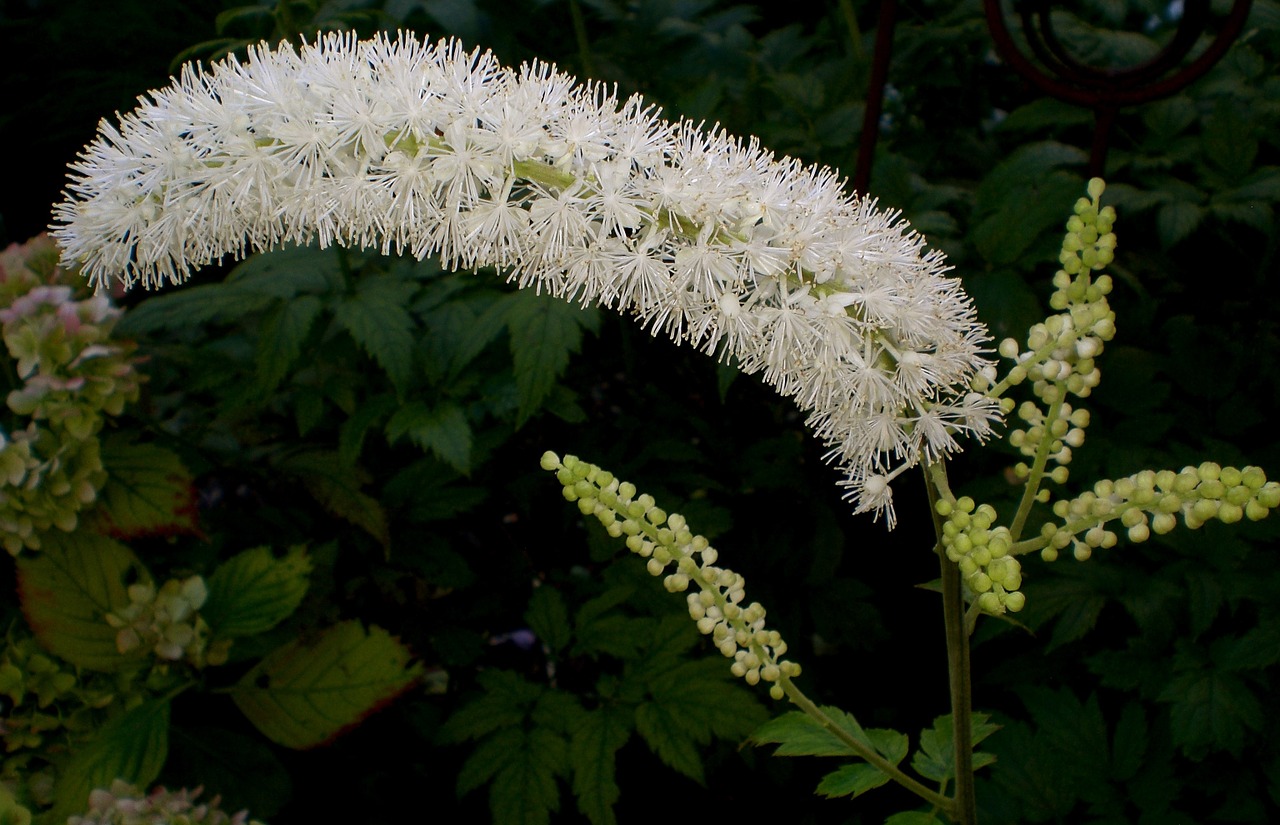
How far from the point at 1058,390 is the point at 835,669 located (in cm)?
108

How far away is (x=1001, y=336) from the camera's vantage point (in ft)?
3.98

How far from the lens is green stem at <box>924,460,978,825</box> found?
0.66 meters

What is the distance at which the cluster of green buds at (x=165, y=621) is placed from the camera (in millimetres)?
1023

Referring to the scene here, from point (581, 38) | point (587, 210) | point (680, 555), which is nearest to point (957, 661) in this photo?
point (680, 555)

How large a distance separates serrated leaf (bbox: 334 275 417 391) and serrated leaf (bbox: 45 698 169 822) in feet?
1.42

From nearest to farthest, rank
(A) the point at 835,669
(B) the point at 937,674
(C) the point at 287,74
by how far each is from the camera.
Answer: (C) the point at 287,74 → (B) the point at 937,674 → (A) the point at 835,669

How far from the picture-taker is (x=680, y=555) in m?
0.63

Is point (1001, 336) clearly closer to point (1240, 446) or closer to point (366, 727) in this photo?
point (1240, 446)

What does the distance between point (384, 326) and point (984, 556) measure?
0.79m

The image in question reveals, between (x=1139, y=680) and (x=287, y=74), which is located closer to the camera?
(x=287, y=74)

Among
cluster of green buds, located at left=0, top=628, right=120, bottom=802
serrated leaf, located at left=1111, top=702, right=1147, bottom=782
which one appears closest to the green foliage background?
serrated leaf, located at left=1111, top=702, right=1147, bottom=782

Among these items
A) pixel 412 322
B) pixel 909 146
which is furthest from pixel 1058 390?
pixel 909 146

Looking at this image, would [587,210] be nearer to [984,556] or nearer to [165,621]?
[984,556]

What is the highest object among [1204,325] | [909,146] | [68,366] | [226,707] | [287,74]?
[909,146]
